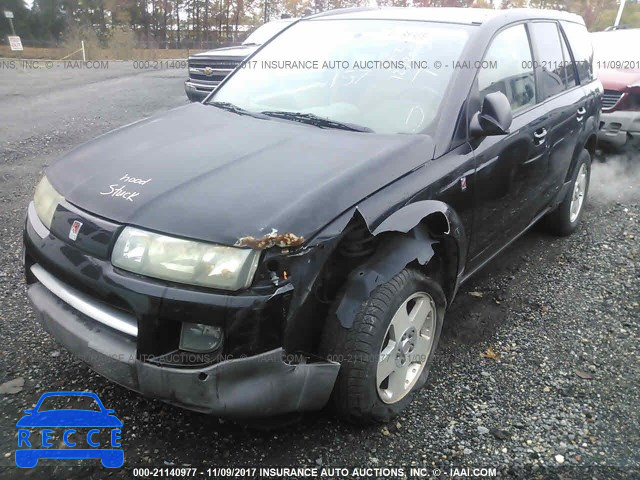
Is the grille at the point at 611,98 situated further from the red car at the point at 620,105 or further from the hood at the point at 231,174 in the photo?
the hood at the point at 231,174

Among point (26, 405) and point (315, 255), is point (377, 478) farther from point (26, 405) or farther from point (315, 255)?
point (26, 405)

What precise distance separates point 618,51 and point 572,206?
14.1ft

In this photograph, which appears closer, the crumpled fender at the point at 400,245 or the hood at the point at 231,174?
the hood at the point at 231,174

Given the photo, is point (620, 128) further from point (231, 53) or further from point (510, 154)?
point (231, 53)

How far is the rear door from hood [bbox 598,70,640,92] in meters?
2.78

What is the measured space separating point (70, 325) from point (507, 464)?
194 centimetres

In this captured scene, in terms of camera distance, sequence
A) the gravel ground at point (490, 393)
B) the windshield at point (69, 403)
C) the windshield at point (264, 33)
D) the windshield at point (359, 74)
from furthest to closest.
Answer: the windshield at point (264, 33)
the windshield at point (359, 74)
the windshield at point (69, 403)
the gravel ground at point (490, 393)

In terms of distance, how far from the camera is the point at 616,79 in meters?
6.65

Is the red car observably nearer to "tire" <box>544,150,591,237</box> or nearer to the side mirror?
"tire" <box>544,150,591,237</box>

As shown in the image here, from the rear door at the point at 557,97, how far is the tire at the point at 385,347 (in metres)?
1.74

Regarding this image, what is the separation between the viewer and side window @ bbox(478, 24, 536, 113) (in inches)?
121

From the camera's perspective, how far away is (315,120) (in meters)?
2.91

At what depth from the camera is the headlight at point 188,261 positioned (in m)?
1.94

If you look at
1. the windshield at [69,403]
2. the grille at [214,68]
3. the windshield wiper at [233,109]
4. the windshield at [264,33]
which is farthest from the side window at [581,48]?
the windshield at [264,33]
